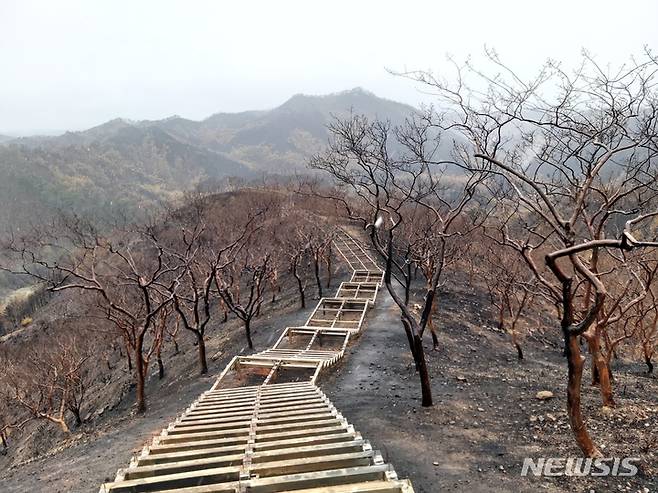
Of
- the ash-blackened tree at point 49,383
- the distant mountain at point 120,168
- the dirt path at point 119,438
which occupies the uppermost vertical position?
the distant mountain at point 120,168

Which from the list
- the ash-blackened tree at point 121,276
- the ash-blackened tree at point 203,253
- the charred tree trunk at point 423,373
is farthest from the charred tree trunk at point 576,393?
the ash-blackened tree at point 203,253

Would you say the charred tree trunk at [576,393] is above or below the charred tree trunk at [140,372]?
above

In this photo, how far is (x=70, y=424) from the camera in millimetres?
18953

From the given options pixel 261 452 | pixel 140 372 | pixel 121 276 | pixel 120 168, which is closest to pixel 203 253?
pixel 121 276

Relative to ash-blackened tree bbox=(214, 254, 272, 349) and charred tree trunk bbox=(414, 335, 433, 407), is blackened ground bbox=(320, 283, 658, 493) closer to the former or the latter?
charred tree trunk bbox=(414, 335, 433, 407)

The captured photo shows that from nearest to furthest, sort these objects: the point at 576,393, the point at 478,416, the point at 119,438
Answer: the point at 576,393 → the point at 478,416 → the point at 119,438

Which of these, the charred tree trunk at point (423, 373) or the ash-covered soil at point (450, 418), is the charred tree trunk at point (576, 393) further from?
the charred tree trunk at point (423, 373)

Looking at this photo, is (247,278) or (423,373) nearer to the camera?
(423,373)

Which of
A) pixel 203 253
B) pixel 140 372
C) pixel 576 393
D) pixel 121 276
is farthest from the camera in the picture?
pixel 203 253

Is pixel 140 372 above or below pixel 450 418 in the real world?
below

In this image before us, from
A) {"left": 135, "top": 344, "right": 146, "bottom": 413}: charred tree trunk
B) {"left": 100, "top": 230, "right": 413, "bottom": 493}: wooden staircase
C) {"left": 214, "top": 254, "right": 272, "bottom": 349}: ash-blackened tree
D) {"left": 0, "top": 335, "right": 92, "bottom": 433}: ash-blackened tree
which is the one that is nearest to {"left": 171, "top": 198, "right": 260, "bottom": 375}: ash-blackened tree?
{"left": 214, "top": 254, "right": 272, "bottom": 349}: ash-blackened tree

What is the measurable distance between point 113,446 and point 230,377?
396 centimetres


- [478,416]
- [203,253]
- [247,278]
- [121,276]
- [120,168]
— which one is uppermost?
[120,168]

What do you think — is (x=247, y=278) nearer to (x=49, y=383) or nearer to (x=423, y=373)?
(x=49, y=383)
